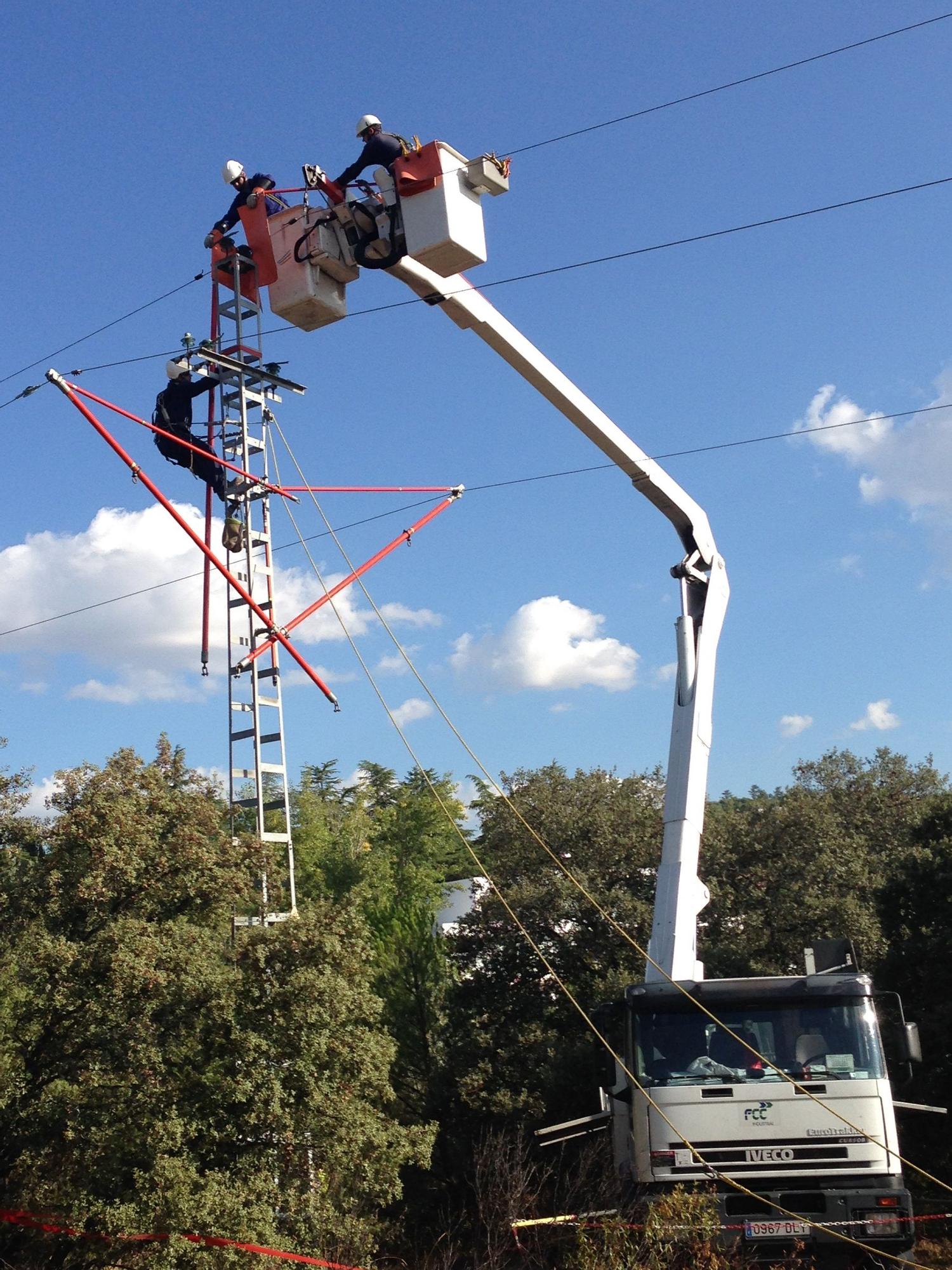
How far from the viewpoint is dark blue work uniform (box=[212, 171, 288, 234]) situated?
35.6 feet

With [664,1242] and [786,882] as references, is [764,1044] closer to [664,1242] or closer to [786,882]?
[664,1242]

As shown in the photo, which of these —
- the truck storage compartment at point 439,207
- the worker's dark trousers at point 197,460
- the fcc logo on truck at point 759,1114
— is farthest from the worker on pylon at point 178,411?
the fcc logo on truck at point 759,1114

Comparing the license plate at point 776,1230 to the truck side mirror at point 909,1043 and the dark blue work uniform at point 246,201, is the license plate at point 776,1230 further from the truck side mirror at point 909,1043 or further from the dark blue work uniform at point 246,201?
the dark blue work uniform at point 246,201

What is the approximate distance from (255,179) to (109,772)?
20.9ft

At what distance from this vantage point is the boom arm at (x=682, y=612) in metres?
11.4

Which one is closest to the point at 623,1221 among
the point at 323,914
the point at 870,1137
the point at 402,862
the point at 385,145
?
the point at 870,1137

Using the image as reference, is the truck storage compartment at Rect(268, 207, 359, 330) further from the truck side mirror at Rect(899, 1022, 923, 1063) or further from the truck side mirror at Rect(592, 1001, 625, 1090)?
the truck side mirror at Rect(899, 1022, 923, 1063)

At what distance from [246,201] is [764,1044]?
9.20 metres

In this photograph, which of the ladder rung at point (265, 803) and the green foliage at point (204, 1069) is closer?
the green foliage at point (204, 1069)

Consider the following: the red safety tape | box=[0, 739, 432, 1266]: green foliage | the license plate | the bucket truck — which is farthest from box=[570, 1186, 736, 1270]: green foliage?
box=[0, 739, 432, 1266]: green foliage

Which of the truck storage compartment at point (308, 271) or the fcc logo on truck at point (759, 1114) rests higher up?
the truck storage compartment at point (308, 271)

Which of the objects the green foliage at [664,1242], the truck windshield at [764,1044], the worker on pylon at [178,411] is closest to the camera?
the green foliage at [664,1242]

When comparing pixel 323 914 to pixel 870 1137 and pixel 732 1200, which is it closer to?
pixel 732 1200

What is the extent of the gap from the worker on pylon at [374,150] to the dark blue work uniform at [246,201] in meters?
0.72
